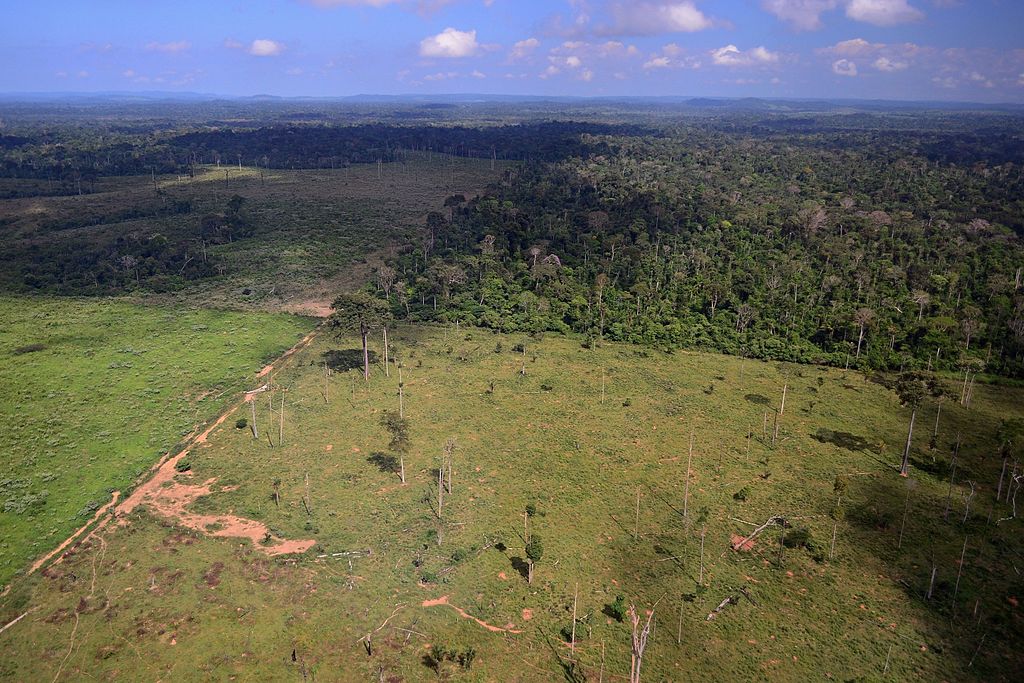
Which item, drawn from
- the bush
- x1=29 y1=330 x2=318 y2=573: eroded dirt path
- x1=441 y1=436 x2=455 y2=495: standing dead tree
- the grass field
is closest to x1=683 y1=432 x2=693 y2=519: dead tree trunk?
the grass field

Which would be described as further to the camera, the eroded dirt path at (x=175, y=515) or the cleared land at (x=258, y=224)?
the cleared land at (x=258, y=224)

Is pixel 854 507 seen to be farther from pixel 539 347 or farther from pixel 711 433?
pixel 539 347

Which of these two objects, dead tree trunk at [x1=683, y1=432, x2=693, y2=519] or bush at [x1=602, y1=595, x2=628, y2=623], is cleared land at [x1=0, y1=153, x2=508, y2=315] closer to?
dead tree trunk at [x1=683, y1=432, x2=693, y2=519]

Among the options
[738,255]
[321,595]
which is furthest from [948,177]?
[321,595]

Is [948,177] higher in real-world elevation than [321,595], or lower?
higher

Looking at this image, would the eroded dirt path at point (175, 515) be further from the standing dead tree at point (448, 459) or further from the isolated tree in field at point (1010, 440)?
the isolated tree in field at point (1010, 440)

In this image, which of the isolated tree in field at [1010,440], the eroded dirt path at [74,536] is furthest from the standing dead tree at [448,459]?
the isolated tree in field at [1010,440]
